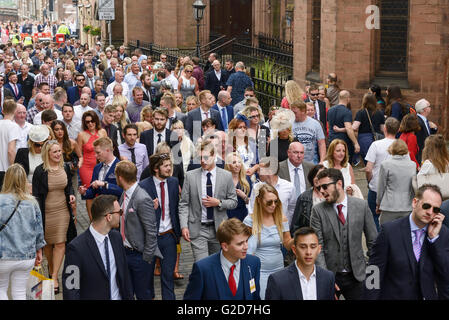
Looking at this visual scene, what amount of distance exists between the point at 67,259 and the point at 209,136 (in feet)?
15.8

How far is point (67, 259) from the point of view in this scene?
6.98 m

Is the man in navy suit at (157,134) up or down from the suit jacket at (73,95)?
down

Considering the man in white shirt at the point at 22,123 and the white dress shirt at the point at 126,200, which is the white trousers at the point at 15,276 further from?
the man in white shirt at the point at 22,123

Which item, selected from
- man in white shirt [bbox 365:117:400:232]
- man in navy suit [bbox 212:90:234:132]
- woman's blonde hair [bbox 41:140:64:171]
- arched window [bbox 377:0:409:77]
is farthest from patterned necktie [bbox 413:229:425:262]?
arched window [bbox 377:0:409:77]

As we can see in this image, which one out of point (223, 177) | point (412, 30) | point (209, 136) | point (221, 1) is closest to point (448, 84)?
point (412, 30)

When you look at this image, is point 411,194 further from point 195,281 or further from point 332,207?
point 195,281

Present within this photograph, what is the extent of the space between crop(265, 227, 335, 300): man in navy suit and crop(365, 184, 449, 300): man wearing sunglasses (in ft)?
2.23

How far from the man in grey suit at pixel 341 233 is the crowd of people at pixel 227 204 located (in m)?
0.01

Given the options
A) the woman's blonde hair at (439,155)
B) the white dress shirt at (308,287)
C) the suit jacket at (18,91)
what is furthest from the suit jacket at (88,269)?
the suit jacket at (18,91)

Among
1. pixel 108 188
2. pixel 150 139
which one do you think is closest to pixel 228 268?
pixel 108 188

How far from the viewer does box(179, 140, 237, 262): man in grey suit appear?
915cm

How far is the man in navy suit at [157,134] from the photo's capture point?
11.9 metres

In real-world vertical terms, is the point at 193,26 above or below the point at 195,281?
above

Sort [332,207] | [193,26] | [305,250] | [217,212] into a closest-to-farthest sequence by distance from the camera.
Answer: [305,250]
[332,207]
[217,212]
[193,26]
